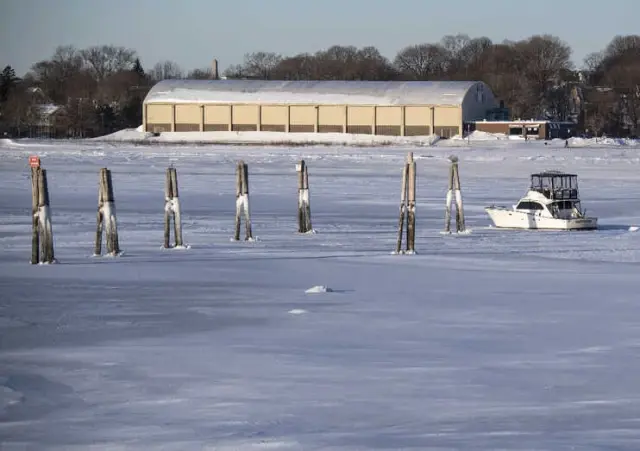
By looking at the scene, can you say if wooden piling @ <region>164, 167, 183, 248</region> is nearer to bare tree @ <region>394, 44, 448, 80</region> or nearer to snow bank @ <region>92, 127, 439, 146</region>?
snow bank @ <region>92, 127, 439, 146</region>

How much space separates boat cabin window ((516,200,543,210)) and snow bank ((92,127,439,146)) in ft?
240

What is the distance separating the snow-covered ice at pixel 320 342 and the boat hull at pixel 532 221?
1.97 metres

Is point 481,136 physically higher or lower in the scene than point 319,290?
lower

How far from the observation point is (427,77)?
607 ft

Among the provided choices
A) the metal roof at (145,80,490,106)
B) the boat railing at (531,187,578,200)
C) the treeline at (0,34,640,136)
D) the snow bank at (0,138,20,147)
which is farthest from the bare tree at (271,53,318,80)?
the boat railing at (531,187,578,200)

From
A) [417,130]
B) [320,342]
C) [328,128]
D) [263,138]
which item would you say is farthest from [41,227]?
[328,128]

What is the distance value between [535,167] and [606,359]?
5524cm

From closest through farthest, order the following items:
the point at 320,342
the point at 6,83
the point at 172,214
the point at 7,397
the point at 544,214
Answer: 1. the point at 7,397
2. the point at 320,342
3. the point at 172,214
4. the point at 544,214
5. the point at 6,83

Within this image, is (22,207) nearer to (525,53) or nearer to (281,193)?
(281,193)

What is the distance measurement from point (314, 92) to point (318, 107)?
2300mm

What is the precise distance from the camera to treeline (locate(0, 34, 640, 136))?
14700 centimetres

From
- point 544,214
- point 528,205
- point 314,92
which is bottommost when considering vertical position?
point 544,214

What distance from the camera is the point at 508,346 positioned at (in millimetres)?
15391

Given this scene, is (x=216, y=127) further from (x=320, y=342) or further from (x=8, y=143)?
(x=320, y=342)
